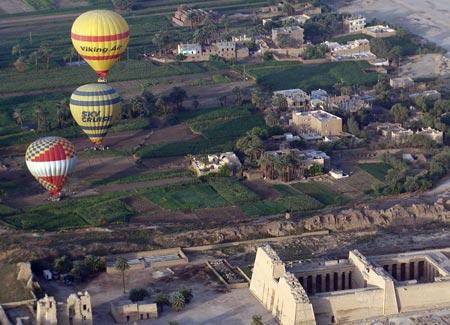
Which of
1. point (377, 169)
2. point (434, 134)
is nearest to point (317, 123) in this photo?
point (434, 134)

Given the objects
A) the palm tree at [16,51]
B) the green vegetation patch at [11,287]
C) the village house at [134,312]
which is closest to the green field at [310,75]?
the palm tree at [16,51]

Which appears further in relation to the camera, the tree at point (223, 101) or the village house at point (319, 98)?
the tree at point (223, 101)

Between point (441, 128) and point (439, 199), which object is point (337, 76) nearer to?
point (441, 128)

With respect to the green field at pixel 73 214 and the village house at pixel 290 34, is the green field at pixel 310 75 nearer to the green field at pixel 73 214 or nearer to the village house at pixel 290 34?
the village house at pixel 290 34

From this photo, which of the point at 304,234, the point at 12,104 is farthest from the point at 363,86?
the point at 304,234

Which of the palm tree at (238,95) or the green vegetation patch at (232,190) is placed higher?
the green vegetation patch at (232,190)

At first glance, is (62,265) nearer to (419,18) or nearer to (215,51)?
(215,51)

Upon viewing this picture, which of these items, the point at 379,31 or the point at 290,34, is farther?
the point at 379,31
